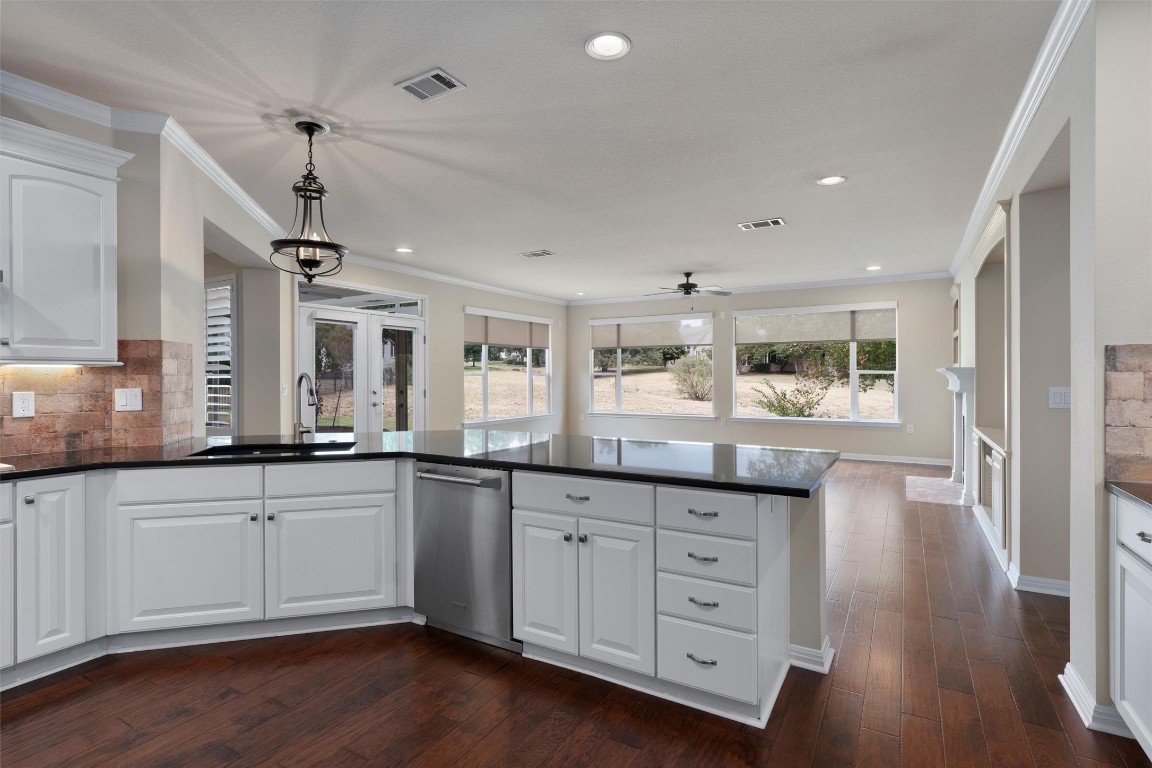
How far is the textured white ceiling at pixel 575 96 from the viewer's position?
2234mm

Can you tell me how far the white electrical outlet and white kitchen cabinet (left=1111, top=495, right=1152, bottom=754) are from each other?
4457 millimetres

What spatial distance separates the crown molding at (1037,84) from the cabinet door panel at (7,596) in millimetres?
4456

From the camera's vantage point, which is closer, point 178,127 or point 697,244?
point 178,127

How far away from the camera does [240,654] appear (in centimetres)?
267

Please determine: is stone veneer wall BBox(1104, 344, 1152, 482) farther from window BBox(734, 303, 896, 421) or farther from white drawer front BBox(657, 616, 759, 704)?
window BBox(734, 303, 896, 421)

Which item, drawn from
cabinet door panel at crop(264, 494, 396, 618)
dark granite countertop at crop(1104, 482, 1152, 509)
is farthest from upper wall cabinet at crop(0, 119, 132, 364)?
dark granite countertop at crop(1104, 482, 1152, 509)

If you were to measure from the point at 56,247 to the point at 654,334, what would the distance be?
324 inches

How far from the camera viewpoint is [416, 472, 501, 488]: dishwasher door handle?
2693 mm

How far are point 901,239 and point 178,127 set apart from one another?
5995 millimetres

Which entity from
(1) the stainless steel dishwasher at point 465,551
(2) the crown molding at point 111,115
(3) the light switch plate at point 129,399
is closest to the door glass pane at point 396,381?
(2) the crown molding at point 111,115

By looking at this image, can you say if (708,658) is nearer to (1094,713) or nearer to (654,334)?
(1094,713)

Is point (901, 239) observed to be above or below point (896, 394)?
above

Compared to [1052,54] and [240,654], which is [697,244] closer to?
[1052,54]

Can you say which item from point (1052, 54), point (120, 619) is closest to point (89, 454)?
point (120, 619)
